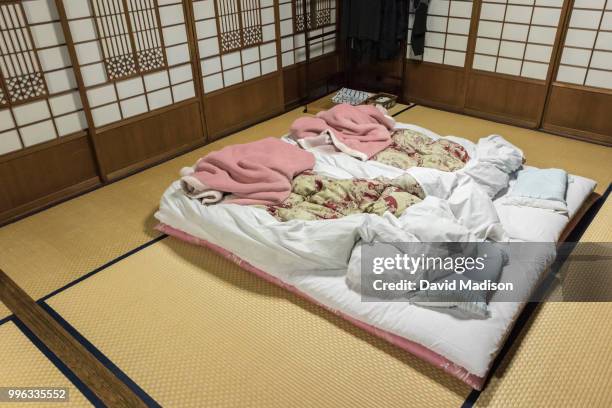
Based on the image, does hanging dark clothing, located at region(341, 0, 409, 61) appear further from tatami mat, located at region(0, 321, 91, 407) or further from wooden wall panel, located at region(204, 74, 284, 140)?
tatami mat, located at region(0, 321, 91, 407)

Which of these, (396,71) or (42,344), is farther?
(396,71)

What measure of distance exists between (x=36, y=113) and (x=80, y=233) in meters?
0.91

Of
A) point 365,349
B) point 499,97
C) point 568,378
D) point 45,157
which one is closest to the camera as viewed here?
point 568,378

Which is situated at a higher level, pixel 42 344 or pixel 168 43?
pixel 168 43

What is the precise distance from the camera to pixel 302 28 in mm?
5121

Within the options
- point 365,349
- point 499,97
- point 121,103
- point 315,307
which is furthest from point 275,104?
point 365,349

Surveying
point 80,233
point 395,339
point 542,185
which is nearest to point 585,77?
point 542,185

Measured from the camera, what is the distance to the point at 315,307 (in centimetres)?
242

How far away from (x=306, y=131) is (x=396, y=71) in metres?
2.30

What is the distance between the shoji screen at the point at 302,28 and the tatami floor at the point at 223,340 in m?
2.79

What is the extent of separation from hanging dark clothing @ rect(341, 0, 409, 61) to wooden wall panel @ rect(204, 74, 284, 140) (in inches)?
40.1

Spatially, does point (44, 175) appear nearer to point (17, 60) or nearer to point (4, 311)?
point (17, 60)

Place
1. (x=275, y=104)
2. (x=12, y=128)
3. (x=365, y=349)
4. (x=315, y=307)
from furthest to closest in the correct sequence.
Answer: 1. (x=275, y=104)
2. (x=12, y=128)
3. (x=315, y=307)
4. (x=365, y=349)

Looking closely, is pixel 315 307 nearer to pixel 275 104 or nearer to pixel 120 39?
pixel 120 39
